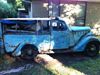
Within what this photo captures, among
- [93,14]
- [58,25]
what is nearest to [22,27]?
[58,25]

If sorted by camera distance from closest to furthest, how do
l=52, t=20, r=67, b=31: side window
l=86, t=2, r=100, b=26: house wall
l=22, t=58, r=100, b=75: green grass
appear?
1. l=22, t=58, r=100, b=75: green grass
2. l=52, t=20, r=67, b=31: side window
3. l=86, t=2, r=100, b=26: house wall

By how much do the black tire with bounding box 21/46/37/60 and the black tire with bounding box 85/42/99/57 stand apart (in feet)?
7.34

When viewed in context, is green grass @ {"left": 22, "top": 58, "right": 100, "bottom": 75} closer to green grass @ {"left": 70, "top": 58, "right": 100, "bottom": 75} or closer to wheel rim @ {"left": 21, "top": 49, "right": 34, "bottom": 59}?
green grass @ {"left": 70, "top": 58, "right": 100, "bottom": 75}

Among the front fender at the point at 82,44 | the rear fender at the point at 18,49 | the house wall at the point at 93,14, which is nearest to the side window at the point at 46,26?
the rear fender at the point at 18,49

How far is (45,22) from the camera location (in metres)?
11.2

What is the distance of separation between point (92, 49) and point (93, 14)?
852 centimetres

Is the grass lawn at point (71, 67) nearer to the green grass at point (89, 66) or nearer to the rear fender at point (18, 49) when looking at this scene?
the green grass at point (89, 66)

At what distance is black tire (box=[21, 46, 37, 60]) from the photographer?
1105 cm

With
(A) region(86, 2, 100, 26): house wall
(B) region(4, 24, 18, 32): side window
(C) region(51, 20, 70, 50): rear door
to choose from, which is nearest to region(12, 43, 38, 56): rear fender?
(B) region(4, 24, 18, 32): side window

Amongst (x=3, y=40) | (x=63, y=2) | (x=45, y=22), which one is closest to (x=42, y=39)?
(x=45, y=22)

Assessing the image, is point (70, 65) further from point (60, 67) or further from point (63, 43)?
point (63, 43)

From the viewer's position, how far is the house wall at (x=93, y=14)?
64.7 feet

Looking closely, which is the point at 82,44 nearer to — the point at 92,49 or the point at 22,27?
the point at 92,49

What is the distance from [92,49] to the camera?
38.6 feet
